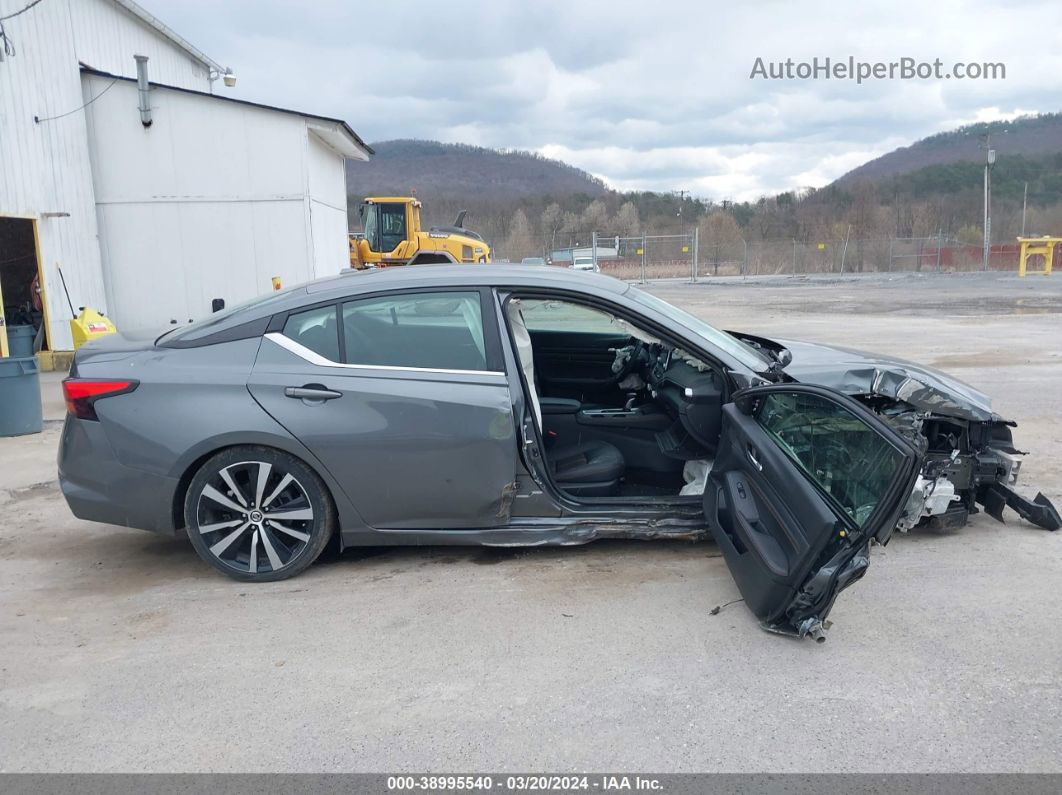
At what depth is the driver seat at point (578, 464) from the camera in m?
4.56

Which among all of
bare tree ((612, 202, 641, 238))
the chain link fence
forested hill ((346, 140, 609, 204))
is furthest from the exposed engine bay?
forested hill ((346, 140, 609, 204))

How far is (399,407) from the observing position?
4.05 metres

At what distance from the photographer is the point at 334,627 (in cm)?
369

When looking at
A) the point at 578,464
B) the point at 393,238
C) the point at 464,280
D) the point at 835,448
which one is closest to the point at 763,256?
the point at 393,238

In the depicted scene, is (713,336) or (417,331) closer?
(417,331)

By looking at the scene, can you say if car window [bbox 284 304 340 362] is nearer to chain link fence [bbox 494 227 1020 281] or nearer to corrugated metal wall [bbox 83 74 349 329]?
corrugated metal wall [bbox 83 74 349 329]

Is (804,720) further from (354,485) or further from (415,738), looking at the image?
(354,485)

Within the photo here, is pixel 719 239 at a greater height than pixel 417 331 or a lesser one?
greater

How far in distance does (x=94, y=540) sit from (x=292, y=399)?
1950 millimetres

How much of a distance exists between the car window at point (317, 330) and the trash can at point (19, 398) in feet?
16.3

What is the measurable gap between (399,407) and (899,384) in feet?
8.62

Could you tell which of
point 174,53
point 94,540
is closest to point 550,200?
point 174,53

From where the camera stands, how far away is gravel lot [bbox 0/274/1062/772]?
2797 mm

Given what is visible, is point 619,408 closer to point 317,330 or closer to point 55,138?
point 317,330
